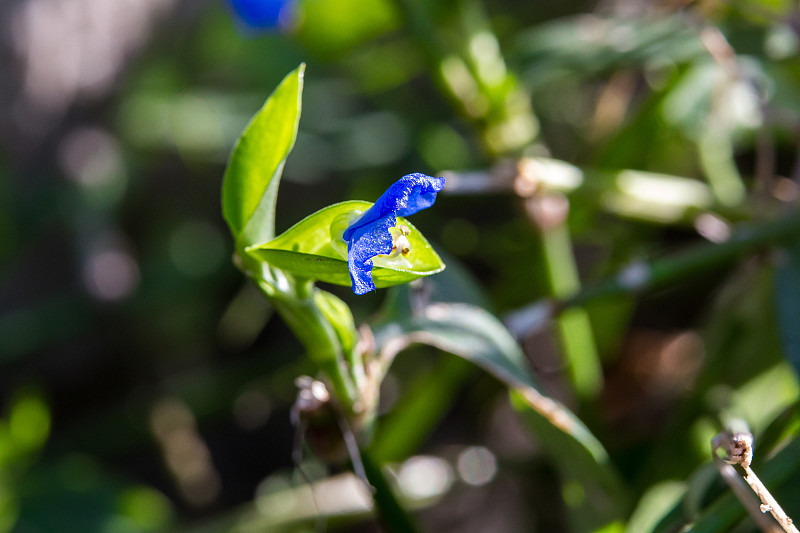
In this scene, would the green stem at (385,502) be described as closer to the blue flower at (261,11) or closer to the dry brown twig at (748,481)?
the dry brown twig at (748,481)

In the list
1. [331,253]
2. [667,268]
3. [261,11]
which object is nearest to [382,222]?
[331,253]

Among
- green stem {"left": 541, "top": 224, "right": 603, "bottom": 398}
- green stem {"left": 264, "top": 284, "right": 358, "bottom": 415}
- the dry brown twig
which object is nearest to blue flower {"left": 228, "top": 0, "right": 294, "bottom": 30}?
green stem {"left": 541, "top": 224, "right": 603, "bottom": 398}

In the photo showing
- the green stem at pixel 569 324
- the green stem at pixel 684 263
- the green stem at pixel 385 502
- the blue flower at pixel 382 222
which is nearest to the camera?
the blue flower at pixel 382 222

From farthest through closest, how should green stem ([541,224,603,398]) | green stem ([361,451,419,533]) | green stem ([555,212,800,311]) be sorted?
green stem ([541,224,603,398]) < green stem ([555,212,800,311]) < green stem ([361,451,419,533])

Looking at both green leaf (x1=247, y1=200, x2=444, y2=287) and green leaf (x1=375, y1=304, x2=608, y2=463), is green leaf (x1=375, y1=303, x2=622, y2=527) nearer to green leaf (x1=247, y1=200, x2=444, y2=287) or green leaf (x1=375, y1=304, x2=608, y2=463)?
green leaf (x1=375, y1=304, x2=608, y2=463)

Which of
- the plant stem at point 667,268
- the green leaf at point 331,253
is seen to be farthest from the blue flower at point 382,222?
the plant stem at point 667,268

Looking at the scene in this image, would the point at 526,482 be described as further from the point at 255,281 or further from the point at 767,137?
the point at 255,281
